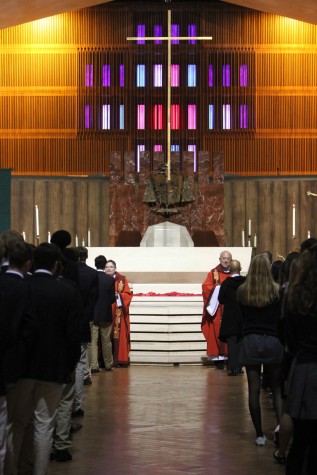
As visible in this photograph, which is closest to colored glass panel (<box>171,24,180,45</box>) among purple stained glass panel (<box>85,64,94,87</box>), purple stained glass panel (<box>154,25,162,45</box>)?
purple stained glass panel (<box>154,25,162,45</box>)

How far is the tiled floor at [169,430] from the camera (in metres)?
7.01

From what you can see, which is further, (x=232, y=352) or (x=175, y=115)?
(x=175, y=115)

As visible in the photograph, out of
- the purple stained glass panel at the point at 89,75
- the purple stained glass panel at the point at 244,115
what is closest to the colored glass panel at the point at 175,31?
the purple stained glass panel at the point at 89,75

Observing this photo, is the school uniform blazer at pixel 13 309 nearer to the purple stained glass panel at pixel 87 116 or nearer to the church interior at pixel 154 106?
the church interior at pixel 154 106

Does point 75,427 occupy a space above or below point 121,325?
below

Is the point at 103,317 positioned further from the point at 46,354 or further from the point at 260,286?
the point at 46,354

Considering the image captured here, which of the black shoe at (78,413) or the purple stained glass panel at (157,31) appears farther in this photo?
the purple stained glass panel at (157,31)

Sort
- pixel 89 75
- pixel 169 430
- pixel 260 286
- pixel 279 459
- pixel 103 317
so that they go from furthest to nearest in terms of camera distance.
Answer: pixel 89 75, pixel 103 317, pixel 169 430, pixel 260 286, pixel 279 459

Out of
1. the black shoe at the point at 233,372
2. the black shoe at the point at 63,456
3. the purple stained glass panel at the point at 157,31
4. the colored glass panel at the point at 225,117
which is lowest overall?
the black shoe at the point at 233,372

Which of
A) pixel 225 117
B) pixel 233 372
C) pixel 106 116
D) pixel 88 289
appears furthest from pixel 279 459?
pixel 106 116

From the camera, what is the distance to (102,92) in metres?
23.8

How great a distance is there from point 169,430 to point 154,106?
16.0 metres

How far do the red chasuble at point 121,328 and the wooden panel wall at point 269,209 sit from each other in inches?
359

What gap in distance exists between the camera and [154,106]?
23.8 metres
